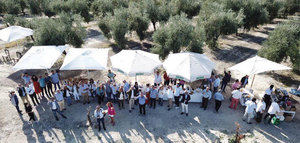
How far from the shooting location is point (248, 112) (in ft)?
35.8

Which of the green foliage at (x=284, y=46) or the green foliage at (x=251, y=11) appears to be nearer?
the green foliage at (x=284, y=46)

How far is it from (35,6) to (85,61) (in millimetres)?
34334

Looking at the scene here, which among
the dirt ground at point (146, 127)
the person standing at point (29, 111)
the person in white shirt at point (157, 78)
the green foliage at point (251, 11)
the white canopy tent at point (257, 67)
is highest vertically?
the green foliage at point (251, 11)

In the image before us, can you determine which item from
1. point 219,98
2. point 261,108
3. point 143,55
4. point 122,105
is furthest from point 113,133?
point 261,108

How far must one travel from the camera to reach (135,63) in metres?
12.5

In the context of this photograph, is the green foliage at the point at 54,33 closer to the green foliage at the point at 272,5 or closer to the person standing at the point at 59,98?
the person standing at the point at 59,98

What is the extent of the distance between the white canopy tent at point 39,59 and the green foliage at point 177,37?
9.12 meters

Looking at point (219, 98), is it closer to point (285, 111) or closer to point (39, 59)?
point (285, 111)

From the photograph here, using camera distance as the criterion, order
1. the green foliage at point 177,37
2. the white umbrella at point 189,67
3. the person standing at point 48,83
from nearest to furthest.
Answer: the white umbrella at point 189,67, the person standing at point 48,83, the green foliage at point 177,37

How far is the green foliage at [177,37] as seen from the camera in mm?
17203

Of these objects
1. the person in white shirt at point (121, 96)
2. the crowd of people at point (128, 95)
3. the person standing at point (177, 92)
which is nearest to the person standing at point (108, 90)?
the crowd of people at point (128, 95)

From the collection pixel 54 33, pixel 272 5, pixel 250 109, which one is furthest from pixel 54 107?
pixel 272 5

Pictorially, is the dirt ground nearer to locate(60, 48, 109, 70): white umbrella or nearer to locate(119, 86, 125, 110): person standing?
locate(119, 86, 125, 110): person standing

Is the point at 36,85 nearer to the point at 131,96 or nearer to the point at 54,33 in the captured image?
the point at 131,96
